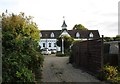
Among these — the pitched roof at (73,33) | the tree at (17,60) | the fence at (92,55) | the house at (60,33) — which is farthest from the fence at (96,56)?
the pitched roof at (73,33)

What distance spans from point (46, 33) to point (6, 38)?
87337mm

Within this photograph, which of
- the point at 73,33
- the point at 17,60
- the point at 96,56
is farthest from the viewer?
the point at 73,33

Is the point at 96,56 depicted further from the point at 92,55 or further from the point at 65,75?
the point at 65,75

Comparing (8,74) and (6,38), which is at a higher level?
(6,38)

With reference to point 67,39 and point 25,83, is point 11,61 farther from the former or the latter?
point 67,39

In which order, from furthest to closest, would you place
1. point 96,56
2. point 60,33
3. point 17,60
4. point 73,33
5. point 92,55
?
1. point 73,33
2. point 60,33
3. point 92,55
4. point 96,56
5. point 17,60

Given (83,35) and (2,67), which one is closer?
(2,67)

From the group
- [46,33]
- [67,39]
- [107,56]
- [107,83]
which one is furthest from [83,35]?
[107,83]

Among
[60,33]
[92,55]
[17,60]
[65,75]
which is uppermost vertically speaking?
[60,33]

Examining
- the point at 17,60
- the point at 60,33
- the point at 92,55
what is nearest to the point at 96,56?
the point at 92,55

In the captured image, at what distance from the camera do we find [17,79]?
30.2 feet

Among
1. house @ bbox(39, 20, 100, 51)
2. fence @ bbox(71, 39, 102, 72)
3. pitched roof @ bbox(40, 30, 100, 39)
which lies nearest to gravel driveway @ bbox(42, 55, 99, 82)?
fence @ bbox(71, 39, 102, 72)

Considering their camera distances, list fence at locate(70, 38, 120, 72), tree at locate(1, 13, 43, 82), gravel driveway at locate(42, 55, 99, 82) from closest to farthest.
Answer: tree at locate(1, 13, 43, 82)
gravel driveway at locate(42, 55, 99, 82)
fence at locate(70, 38, 120, 72)

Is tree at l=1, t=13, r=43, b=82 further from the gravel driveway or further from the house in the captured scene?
the house
